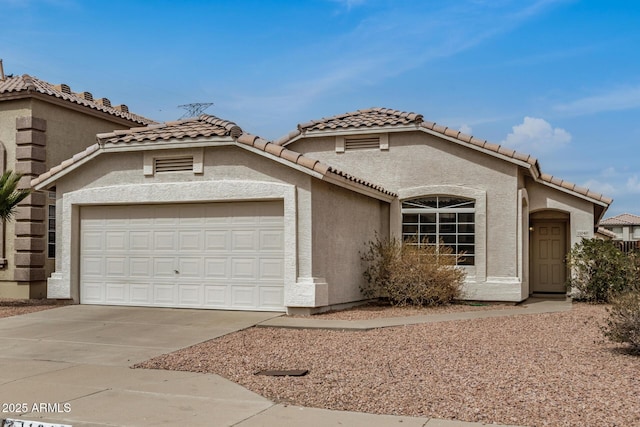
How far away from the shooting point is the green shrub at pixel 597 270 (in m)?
17.0

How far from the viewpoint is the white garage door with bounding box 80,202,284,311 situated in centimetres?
1425

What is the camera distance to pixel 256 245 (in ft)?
47.0

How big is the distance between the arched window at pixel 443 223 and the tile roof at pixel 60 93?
382 inches

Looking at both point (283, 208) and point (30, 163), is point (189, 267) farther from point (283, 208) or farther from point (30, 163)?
point (30, 163)

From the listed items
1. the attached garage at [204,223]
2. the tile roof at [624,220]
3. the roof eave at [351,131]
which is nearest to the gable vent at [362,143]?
the roof eave at [351,131]

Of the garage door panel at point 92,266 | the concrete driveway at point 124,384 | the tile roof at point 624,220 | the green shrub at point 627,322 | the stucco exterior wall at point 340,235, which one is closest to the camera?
the concrete driveway at point 124,384

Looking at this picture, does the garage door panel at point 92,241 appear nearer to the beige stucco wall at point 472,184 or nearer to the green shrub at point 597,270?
the beige stucco wall at point 472,184

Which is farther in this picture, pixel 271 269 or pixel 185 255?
pixel 185 255

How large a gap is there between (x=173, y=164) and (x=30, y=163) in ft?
17.5

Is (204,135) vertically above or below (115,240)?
above

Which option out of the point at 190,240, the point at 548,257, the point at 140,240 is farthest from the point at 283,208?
the point at 548,257

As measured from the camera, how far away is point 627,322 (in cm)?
954

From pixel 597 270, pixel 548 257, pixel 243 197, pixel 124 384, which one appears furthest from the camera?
pixel 548 257

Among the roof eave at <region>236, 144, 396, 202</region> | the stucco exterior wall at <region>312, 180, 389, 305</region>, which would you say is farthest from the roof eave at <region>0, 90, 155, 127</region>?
the stucco exterior wall at <region>312, 180, 389, 305</region>
